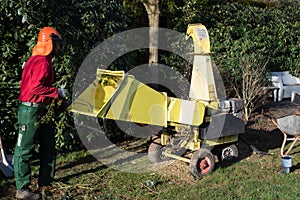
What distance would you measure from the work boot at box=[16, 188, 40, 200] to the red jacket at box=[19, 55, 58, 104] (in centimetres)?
105

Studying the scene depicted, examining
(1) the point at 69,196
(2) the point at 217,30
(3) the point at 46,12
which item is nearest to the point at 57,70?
(3) the point at 46,12

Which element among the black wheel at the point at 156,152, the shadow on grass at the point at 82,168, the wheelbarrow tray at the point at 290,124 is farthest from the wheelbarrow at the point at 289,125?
the shadow on grass at the point at 82,168

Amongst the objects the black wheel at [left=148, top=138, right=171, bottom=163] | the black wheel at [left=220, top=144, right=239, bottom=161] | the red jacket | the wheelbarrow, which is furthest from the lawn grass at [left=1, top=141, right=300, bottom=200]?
the red jacket

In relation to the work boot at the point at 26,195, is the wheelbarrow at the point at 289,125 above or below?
above

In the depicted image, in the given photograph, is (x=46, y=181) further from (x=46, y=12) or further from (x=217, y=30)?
(x=217, y=30)

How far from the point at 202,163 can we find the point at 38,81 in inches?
101

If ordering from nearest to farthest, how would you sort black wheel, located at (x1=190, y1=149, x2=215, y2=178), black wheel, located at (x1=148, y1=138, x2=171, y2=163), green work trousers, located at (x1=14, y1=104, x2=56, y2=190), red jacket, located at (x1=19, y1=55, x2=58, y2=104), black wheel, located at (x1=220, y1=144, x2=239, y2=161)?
red jacket, located at (x1=19, y1=55, x2=58, y2=104)
green work trousers, located at (x1=14, y1=104, x2=56, y2=190)
black wheel, located at (x1=190, y1=149, x2=215, y2=178)
black wheel, located at (x1=220, y1=144, x2=239, y2=161)
black wheel, located at (x1=148, y1=138, x2=171, y2=163)

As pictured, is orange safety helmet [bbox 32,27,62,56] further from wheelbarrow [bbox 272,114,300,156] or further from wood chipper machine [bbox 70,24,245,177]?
wheelbarrow [bbox 272,114,300,156]

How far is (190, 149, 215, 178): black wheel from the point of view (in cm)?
602

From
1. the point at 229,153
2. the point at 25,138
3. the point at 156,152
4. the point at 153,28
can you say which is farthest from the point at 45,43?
the point at 153,28

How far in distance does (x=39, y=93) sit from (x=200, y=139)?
2414 millimetres

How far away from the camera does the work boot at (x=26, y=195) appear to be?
5109 mm

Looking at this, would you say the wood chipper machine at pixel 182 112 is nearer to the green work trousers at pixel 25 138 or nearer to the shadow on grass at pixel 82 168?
the green work trousers at pixel 25 138

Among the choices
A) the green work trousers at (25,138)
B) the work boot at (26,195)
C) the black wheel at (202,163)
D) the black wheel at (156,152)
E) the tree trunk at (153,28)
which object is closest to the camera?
the green work trousers at (25,138)
